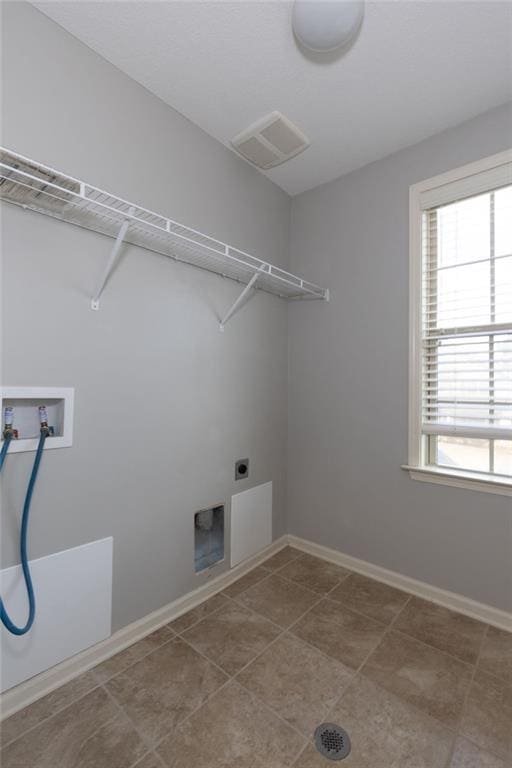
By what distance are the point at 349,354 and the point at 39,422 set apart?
1.80m

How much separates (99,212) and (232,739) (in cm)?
197

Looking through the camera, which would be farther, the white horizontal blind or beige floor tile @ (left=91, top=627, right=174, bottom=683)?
the white horizontal blind

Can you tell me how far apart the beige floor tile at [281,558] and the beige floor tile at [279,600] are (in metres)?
0.15

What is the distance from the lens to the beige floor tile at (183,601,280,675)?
5.00 feet

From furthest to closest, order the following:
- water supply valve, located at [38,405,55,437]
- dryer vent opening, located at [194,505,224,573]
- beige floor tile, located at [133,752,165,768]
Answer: dryer vent opening, located at [194,505,224,573]
water supply valve, located at [38,405,55,437]
beige floor tile, located at [133,752,165,768]

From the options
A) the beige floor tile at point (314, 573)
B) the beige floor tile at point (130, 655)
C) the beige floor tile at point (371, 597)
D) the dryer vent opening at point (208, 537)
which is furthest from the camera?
the beige floor tile at point (314, 573)

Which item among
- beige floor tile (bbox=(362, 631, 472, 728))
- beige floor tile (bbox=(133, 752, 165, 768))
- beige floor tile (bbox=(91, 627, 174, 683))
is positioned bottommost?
beige floor tile (bbox=(91, 627, 174, 683))

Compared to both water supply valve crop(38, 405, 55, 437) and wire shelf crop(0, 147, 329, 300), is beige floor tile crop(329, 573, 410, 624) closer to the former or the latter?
water supply valve crop(38, 405, 55, 437)

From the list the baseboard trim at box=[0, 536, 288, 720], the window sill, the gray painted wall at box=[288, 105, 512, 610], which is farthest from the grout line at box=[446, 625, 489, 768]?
the baseboard trim at box=[0, 536, 288, 720]

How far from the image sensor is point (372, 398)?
2221 millimetres

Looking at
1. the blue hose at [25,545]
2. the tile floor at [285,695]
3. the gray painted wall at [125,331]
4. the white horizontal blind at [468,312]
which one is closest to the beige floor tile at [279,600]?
the tile floor at [285,695]

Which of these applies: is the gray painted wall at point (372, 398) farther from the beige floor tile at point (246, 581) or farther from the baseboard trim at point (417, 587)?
the beige floor tile at point (246, 581)

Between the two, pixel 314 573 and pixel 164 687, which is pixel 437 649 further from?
pixel 164 687

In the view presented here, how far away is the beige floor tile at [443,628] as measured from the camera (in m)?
1.59
